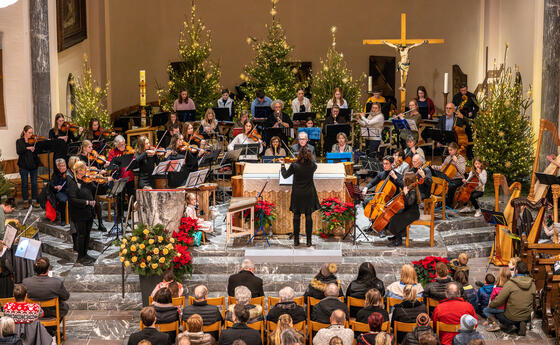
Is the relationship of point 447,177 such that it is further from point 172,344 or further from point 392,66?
point 392,66

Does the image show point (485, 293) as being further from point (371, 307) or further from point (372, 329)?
point (372, 329)

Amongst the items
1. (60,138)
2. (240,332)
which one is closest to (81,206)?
(60,138)

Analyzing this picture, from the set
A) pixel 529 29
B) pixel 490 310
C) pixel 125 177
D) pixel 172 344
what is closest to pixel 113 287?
pixel 125 177

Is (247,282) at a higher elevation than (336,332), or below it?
higher

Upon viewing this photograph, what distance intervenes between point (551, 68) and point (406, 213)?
4799 millimetres

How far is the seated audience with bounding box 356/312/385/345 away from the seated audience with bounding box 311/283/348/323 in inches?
21.8

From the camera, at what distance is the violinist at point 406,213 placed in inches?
463

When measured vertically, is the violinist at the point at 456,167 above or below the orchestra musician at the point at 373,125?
below

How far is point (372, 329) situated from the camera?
818cm

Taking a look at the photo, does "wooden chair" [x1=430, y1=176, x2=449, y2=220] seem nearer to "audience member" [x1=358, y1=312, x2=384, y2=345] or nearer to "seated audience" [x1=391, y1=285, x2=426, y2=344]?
"seated audience" [x1=391, y1=285, x2=426, y2=344]

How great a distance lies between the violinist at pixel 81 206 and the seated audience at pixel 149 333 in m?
3.65

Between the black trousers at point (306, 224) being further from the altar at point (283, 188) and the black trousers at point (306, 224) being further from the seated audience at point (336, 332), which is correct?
the seated audience at point (336, 332)

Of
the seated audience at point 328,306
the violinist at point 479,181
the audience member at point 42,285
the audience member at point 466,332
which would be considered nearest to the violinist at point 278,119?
the violinist at point 479,181

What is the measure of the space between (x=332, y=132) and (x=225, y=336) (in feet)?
24.0
